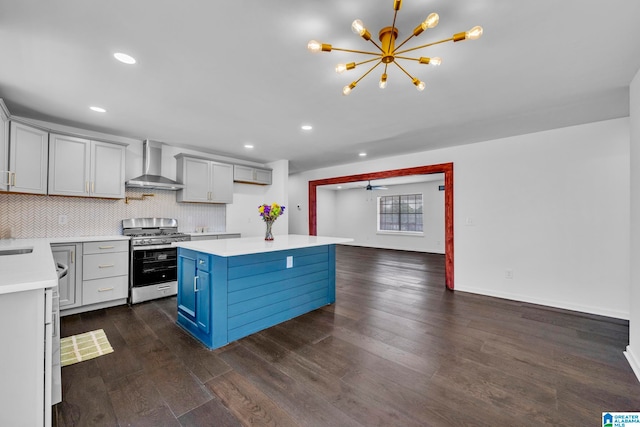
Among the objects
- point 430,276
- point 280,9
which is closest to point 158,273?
point 280,9

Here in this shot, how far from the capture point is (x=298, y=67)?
6.81 ft

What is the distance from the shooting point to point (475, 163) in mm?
4199

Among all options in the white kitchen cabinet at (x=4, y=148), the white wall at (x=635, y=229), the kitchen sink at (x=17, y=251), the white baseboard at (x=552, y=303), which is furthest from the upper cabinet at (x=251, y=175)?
the white wall at (x=635, y=229)

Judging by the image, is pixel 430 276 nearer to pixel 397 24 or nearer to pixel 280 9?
pixel 397 24

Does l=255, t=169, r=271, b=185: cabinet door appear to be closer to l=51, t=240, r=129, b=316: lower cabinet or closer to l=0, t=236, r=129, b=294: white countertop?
l=51, t=240, r=129, b=316: lower cabinet

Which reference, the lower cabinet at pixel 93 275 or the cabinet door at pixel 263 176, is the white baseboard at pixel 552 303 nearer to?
the cabinet door at pixel 263 176

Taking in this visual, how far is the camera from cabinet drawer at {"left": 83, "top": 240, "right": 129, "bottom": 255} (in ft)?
10.6

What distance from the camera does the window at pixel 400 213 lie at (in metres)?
8.95

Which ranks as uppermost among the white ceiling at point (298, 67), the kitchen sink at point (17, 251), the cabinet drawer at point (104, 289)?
the white ceiling at point (298, 67)

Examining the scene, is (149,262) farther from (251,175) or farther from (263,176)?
(263,176)

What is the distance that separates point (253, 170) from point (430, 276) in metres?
4.09

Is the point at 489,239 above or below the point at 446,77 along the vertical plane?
below

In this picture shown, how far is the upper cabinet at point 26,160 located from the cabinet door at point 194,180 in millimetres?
1591

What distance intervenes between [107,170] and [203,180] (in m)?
1.32
